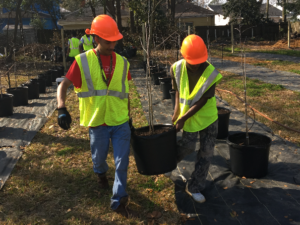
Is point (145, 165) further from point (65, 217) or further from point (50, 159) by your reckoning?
point (50, 159)

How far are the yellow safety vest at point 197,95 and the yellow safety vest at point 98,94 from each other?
0.58 meters

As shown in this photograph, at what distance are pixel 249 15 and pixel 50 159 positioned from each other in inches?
1171

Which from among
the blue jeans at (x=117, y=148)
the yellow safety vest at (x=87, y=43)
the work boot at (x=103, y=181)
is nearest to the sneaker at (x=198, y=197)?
the blue jeans at (x=117, y=148)

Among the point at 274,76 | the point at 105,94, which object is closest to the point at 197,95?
the point at 105,94

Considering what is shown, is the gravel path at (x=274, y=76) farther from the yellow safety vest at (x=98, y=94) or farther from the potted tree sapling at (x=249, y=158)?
the yellow safety vest at (x=98, y=94)

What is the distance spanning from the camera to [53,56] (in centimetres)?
1811

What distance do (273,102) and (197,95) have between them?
4691mm

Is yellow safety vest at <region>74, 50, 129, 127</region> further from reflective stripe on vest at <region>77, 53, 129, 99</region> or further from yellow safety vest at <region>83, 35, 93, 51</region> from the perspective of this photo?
yellow safety vest at <region>83, 35, 93, 51</region>

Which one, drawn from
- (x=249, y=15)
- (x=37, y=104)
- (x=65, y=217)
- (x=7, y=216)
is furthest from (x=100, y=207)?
(x=249, y=15)

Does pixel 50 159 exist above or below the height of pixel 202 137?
below

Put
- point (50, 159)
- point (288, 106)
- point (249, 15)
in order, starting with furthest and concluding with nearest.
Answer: point (249, 15), point (288, 106), point (50, 159)

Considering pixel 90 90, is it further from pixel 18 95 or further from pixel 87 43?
pixel 87 43

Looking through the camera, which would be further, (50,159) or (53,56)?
(53,56)

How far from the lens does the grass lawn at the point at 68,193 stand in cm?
296
